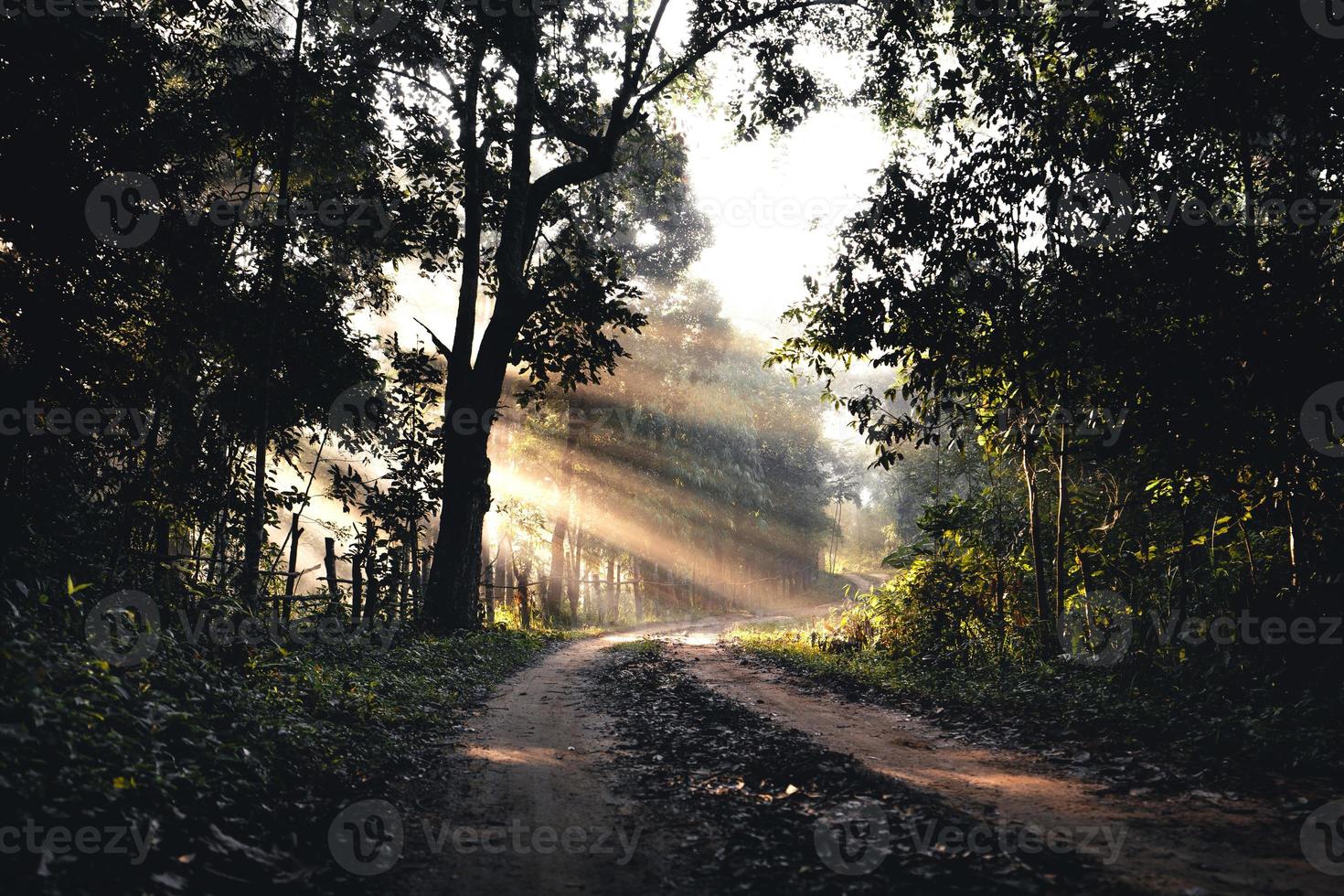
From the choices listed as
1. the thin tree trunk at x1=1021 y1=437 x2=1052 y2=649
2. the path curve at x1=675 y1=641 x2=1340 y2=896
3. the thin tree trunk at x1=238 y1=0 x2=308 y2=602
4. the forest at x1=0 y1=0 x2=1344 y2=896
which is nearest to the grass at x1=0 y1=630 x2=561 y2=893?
the forest at x1=0 y1=0 x2=1344 y2=896

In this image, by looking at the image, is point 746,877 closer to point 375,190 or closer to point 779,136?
point 375,190

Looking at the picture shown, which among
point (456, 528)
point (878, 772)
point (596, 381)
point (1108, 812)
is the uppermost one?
point (596, 381)

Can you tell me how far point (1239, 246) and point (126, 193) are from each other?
13.1 m

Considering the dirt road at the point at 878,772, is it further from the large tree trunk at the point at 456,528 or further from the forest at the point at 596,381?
the large tree trunk at the point at 456,528

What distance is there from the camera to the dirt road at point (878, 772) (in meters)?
4.45

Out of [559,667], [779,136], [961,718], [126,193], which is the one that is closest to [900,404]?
[779,136]

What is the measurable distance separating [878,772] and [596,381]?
38.9ft

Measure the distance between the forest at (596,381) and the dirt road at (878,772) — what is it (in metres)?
0.05

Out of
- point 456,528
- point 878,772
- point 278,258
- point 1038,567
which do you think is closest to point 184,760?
point 878,772

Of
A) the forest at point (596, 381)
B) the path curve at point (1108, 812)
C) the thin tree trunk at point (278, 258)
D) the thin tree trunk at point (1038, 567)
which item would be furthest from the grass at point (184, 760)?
the thin tree trunk at point (1038, 567)

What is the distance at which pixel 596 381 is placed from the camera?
16938mm

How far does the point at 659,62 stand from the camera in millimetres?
18703

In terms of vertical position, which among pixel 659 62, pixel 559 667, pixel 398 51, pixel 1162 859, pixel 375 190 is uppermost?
pixel 659 62

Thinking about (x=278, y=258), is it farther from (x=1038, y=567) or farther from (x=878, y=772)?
(x=1038, y=567)
